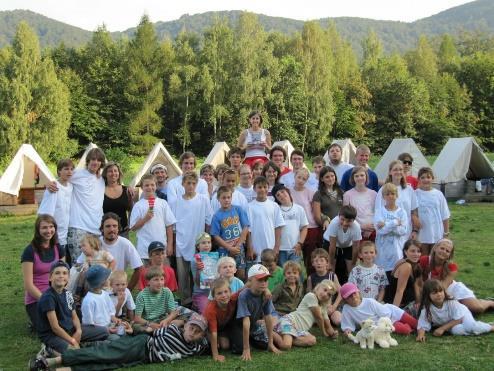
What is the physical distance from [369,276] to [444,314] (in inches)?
32.8

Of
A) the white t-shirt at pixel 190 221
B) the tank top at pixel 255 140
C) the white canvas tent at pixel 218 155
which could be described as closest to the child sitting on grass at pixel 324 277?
the white t-shirt at pixel 190 221

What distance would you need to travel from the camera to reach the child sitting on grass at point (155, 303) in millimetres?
5492

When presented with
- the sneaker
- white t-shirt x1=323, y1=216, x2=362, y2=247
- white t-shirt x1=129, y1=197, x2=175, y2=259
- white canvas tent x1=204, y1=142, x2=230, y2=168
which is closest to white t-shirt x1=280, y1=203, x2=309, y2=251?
white t-shirt x1=323, y1=216, x2=362, y2=247

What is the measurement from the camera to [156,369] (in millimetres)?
4723

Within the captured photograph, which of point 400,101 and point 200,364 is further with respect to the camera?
point 400,101

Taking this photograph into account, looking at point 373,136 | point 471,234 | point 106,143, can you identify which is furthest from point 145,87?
point 471,234

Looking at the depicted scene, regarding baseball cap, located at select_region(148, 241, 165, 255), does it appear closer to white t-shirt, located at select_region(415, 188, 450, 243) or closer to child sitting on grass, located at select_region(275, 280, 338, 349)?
child sitting on grass, located at select_region(275, 280, 338, 349)

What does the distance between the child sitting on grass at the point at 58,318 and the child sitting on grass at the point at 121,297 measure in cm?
50

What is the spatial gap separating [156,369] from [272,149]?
3890 mm

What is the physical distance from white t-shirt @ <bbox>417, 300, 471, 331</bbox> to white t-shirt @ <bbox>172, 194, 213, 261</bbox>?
2.44m

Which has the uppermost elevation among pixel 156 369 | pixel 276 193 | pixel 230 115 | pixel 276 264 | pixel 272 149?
pixel 230 115

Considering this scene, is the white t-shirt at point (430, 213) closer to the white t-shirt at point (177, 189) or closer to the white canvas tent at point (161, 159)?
the white t-shirt at point (177, 189)

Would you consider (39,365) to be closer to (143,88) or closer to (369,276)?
(369,276)

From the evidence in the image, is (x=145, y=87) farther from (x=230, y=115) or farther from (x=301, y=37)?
(x=301, y=37)
